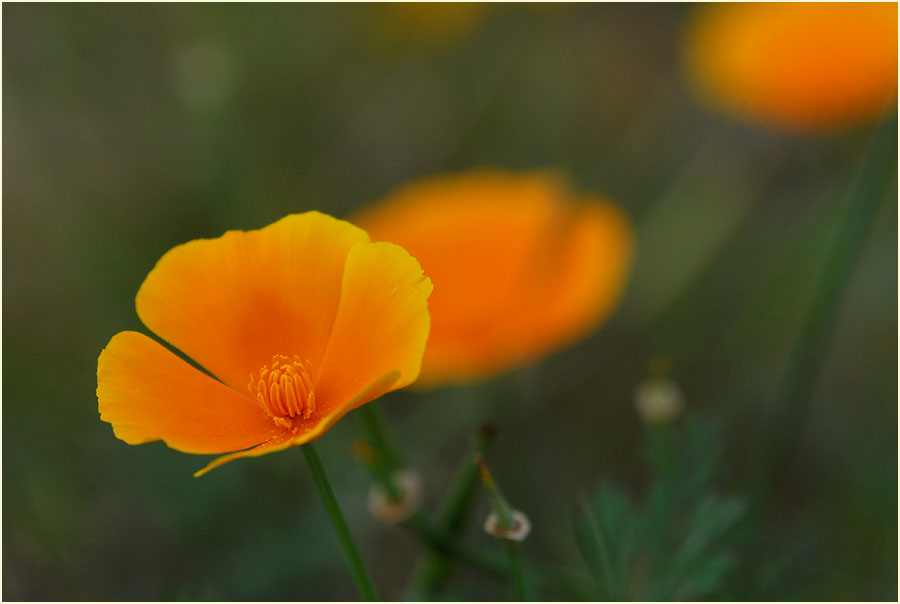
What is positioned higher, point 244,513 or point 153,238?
point 153,238

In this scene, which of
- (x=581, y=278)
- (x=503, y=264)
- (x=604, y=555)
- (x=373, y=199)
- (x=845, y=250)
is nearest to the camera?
(x=604, y=555)

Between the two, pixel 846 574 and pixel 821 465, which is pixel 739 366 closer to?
pixel 821 465

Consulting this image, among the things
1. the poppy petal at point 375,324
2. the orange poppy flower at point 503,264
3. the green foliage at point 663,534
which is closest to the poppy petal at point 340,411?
the poppy petal at point 375,324

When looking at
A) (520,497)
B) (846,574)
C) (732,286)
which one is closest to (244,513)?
(520,497)

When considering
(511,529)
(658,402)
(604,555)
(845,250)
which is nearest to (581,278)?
(845,250)

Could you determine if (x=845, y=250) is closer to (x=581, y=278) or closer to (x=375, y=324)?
(x=581, y=278)

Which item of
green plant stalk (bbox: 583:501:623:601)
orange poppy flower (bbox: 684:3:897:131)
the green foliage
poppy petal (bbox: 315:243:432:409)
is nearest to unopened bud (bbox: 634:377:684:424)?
the green foliage
